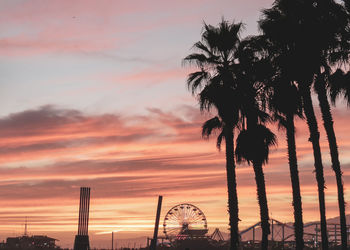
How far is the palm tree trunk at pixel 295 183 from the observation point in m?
45.1

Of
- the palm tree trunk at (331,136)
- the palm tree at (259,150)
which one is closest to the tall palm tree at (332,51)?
the palm tree trunk at (331,136)

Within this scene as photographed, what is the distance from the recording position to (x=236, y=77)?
166ft

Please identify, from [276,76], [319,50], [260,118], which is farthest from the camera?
[260,118]

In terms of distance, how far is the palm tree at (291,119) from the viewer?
4528 cm

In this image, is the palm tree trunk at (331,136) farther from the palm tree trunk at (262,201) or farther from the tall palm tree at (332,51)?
the palm tree trunk at (262,201)

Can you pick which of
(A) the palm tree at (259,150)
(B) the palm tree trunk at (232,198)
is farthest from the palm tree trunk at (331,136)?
(B) the palm tree trunk at (232,198)

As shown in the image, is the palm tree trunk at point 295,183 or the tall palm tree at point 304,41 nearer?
the tall palm tree at point 304,41

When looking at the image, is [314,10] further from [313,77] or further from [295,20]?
[313,77]

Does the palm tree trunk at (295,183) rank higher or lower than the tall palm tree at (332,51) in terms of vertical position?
lower

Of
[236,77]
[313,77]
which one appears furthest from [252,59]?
[313,77]

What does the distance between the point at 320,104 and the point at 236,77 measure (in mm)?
7708

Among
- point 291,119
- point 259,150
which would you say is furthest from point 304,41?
point 259,150

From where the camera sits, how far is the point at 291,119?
47.0m

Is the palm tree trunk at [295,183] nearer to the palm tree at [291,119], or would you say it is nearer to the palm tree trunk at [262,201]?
the palm tree at [291,119]
